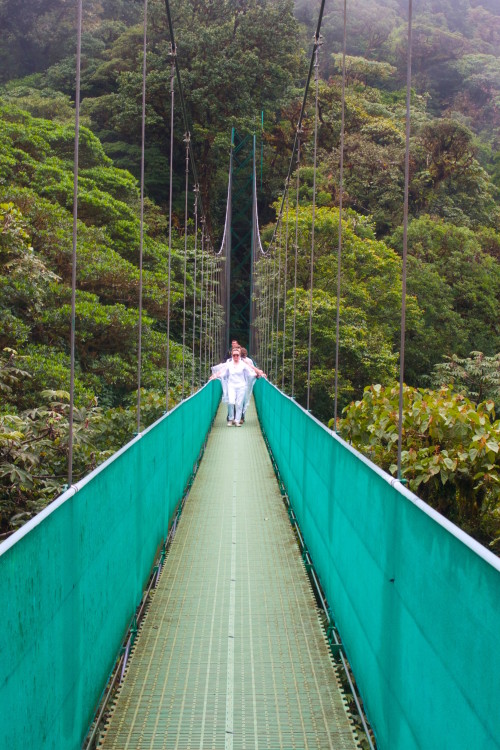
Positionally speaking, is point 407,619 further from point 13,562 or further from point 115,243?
point 115,243

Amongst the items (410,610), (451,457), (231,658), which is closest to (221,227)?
(451,457)

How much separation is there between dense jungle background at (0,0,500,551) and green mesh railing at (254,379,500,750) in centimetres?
192

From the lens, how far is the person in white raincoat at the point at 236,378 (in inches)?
420

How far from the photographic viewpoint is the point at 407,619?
1.77 metres

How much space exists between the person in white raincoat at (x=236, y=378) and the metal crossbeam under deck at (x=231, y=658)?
5.65 metres

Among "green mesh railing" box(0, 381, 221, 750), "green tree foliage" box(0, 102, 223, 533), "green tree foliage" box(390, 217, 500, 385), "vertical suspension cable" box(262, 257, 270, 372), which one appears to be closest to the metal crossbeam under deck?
"green mesh railing" box(0, 381, 221, 750)

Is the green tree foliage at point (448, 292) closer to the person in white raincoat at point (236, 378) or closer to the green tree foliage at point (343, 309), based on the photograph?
the green tree foliage at point (343, 309)

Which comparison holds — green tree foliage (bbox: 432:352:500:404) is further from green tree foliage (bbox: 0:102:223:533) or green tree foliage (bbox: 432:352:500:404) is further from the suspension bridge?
the suspension bridge

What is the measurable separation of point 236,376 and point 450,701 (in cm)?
932

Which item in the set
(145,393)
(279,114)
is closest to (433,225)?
(279,114)

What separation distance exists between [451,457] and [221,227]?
29.8 meters

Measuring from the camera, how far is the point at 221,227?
33.7 m

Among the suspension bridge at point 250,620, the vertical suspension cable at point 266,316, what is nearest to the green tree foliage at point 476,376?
the vertical suspension cable at point 266,316

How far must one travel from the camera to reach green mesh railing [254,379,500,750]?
1255 mm
